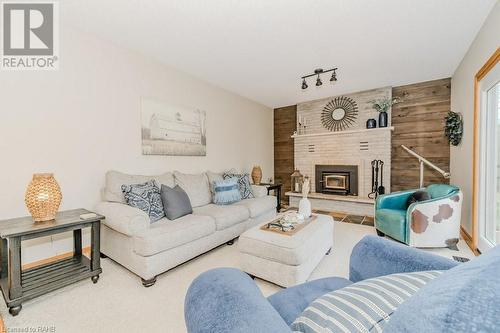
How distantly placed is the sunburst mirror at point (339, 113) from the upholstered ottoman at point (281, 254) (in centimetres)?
338

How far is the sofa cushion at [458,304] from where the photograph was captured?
29 centimetres

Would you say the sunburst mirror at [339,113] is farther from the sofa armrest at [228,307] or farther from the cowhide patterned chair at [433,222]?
the sofa armrest at [228,307]

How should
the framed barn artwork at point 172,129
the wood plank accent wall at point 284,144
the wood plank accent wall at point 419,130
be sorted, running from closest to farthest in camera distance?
the framed barn artwork at point 172,129 < the wood plank accent wall at point 419,130 < the wood plank accent wall at point 284,144

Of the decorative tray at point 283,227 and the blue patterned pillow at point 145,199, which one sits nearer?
the decorative tray at point 283,227

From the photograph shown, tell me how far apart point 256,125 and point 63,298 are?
438cm

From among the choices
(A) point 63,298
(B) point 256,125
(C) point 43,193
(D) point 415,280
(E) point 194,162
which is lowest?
(A) point 63,298

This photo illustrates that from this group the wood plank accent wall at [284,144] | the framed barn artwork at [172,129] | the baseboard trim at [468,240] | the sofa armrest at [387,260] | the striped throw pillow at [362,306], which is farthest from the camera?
the wood plank accent wall at [284,144]

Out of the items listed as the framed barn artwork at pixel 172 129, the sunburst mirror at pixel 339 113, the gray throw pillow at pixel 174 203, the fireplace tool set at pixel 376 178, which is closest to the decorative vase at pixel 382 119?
the sunburst mirror at pixel 339 113

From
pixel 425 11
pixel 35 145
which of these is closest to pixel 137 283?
pixel 35 145

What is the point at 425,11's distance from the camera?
2115mm

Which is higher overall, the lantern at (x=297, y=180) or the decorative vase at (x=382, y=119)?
the decorative vase at (x=382, y=119)

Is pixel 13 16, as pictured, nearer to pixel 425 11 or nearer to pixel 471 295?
pixel 471 295

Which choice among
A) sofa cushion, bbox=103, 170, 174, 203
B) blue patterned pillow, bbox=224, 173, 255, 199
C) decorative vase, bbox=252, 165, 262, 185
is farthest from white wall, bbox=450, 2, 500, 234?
sofa cushion, bbox=103, 170, 174, 203

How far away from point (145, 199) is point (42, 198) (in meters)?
0.80
